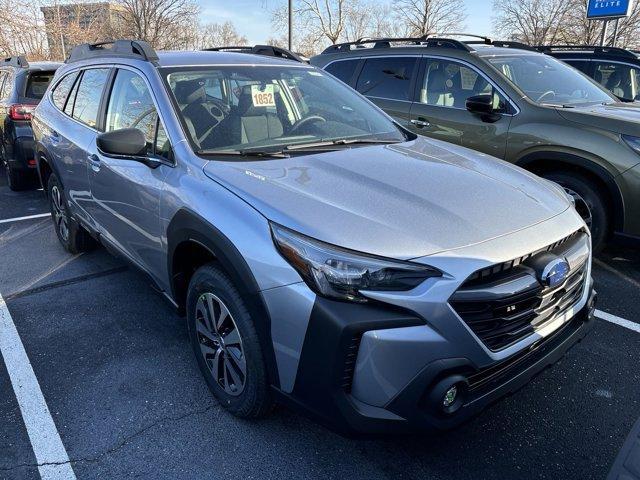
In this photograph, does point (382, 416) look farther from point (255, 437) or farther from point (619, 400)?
point (619, 400)

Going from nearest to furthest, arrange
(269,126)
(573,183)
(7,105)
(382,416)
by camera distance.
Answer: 1. (382,416)
2. (269,126)
3. (573,183)
4. (7,105)

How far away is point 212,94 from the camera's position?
119 inches

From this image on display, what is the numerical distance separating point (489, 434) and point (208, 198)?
1.75m

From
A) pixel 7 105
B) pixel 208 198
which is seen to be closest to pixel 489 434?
pixel 208 198

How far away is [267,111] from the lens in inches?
122

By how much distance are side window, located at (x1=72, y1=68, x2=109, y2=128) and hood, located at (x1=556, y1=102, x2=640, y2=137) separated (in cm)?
376

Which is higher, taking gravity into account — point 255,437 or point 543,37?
point 543,37

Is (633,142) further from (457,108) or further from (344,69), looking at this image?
(344,69)

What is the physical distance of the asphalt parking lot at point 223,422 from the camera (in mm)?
2246

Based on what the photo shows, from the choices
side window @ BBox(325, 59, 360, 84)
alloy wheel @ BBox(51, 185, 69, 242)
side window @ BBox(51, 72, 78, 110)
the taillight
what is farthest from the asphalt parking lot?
the taillight

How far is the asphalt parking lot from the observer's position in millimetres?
2246

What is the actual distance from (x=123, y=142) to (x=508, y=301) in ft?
6.69

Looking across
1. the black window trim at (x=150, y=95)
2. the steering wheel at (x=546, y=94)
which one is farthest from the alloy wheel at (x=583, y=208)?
the black window trim at (x=150, y=95)

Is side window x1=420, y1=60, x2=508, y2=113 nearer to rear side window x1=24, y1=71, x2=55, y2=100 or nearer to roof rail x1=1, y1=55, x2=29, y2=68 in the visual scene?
rear side window x1=24, y1=71, x2=55, y2=100
